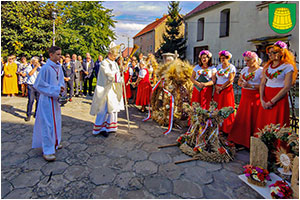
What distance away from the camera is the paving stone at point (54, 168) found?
125 inches

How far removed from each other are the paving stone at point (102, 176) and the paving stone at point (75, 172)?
13 cm

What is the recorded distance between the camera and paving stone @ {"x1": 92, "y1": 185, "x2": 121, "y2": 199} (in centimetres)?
263

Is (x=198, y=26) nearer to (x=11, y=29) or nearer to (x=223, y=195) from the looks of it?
(x=11, y=29)

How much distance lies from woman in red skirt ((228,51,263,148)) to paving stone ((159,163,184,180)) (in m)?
1.74

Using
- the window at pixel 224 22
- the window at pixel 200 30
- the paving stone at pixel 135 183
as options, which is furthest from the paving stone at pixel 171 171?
the window at pixel 200 30

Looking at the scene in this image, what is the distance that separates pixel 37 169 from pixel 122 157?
1382 mm

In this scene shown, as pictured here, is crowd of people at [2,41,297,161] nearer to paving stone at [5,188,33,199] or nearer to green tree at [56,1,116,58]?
paving stone at [5,188,33,199]

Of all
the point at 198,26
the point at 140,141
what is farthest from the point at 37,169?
the point at 198,26

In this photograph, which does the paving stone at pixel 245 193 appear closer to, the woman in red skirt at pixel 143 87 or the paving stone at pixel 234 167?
the paving stone at pixel 234 167

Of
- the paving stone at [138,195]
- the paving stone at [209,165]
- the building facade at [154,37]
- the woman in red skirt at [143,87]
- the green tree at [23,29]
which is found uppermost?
the building facade at [154,37]

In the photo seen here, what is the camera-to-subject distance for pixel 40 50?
13961 mm

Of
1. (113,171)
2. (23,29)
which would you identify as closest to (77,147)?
(113,171)

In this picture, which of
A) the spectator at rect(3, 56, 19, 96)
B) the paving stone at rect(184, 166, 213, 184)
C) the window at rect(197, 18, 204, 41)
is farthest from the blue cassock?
the window at rect(197, 18, 204, 41)

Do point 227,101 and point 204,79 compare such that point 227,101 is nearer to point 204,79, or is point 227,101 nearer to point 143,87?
point 204,79
